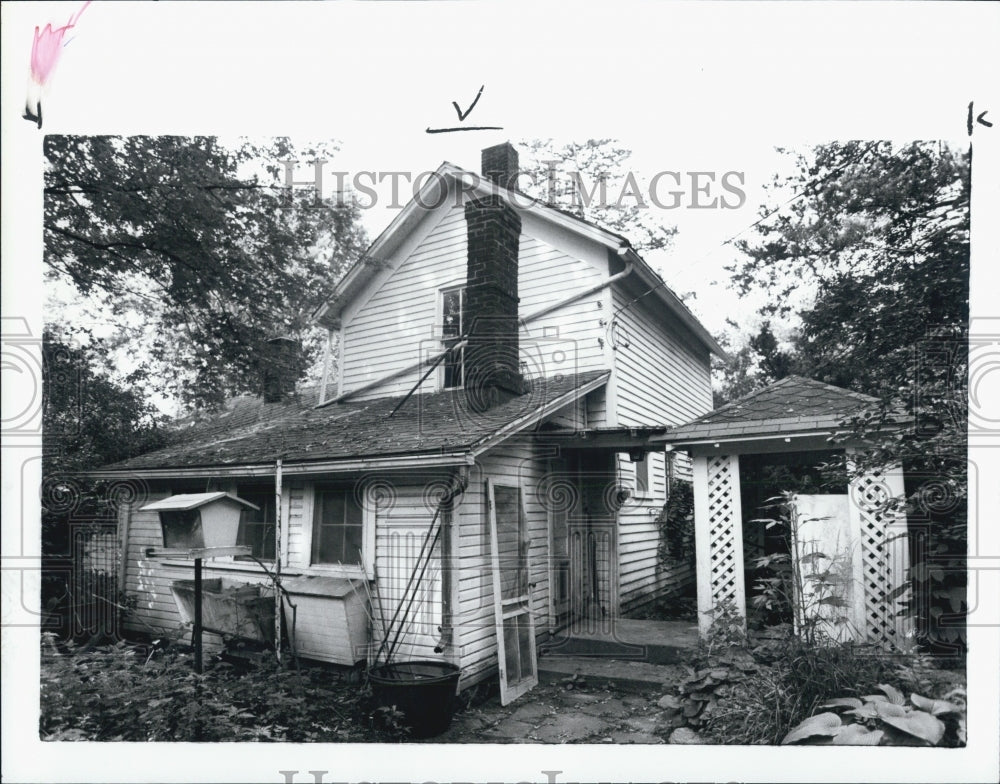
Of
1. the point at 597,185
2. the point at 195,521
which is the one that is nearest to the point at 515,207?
the point at 597,185

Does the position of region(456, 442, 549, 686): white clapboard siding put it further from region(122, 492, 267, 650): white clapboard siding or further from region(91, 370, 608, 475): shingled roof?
region(122, 492, 267, 650): white clapboard siding

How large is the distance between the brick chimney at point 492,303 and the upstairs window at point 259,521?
1.94 meters

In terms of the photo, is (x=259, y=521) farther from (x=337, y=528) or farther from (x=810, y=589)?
(x=810, y=589)

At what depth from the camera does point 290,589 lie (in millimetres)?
5242

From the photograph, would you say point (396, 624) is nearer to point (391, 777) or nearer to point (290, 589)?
point (290, 589)

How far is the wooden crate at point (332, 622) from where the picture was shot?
16.3 ft

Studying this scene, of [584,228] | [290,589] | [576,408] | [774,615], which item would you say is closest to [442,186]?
[584,228]

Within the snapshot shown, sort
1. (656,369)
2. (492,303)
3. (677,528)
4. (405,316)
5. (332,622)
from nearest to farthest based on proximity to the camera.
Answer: (332,622) → (492,303) → (405,316) → (656,369) → (677,528)

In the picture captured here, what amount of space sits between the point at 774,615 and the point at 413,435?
293 cm

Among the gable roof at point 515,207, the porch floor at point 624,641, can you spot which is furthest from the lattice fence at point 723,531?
the gable roof at point 515,207

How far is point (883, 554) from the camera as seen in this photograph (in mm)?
4227

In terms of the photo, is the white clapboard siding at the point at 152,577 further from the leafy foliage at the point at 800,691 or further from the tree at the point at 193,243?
the leafy foliage at the point at 800,691

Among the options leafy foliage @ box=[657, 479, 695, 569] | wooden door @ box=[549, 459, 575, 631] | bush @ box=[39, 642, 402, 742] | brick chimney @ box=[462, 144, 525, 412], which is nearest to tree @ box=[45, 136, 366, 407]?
brick chimney @ box=[462, 144, 525, 412]

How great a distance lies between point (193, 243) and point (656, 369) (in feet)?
15.2
